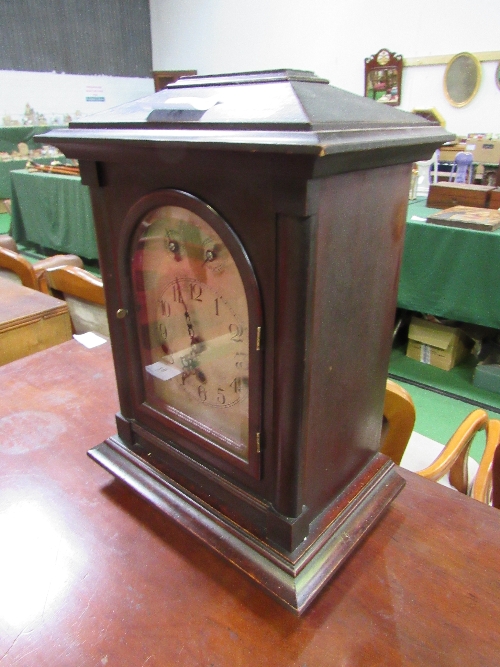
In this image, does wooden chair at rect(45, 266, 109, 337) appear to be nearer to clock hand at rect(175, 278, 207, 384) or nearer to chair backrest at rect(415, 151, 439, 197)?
clock hand at rect(175, 278, 207, 384)

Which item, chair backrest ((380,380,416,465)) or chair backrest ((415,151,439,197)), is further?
chair backrest ((415,151,439,197))

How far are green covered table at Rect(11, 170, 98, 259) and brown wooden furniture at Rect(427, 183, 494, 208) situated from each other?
2.23 m

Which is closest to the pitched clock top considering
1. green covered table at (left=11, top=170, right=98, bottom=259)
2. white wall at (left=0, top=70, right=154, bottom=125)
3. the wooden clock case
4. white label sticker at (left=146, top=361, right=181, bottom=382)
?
the wooden clock case

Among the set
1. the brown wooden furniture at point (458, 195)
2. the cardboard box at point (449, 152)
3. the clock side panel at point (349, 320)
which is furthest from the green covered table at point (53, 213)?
the clock side panel at point (349, 320)

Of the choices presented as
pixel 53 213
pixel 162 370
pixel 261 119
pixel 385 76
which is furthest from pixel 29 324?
pixel 385 76

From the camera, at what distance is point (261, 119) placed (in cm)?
38

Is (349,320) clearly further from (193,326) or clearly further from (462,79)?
(462,79)

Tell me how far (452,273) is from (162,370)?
171 centimetres

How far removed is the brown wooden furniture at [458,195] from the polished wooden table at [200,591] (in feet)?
6.58

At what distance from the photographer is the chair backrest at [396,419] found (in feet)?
2.58

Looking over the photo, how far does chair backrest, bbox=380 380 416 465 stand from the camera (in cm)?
79

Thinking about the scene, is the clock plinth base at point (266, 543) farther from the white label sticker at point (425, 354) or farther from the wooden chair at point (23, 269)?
the white label sticker at point (425, 354)

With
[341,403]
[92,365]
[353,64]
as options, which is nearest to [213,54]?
[353,64]

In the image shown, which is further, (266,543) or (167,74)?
(167,74)
